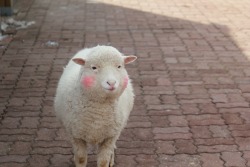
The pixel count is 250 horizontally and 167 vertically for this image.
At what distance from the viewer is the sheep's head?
361 centimetres

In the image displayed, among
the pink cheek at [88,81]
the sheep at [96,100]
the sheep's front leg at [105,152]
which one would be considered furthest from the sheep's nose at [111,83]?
the sheep's front leg at [105,152]

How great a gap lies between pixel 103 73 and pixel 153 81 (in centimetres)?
331

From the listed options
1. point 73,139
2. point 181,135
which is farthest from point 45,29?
point 73,139

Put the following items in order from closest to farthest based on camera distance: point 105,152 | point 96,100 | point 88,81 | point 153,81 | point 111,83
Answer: point 111,83, point 88,81, point 96,100, point 105,152, point 153,81

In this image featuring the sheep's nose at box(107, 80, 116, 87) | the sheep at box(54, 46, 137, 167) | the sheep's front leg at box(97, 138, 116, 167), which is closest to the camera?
the sheep's nose at box(107, 80, 116, 87)

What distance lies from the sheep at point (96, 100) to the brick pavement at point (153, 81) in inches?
25.3

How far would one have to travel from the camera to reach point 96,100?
150 inches

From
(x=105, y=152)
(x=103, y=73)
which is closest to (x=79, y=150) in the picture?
(x=105, y=152)

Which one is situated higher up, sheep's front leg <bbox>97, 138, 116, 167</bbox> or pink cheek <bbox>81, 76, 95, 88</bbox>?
pink cheek <bbox>81, 76, 95, 88</bbox>

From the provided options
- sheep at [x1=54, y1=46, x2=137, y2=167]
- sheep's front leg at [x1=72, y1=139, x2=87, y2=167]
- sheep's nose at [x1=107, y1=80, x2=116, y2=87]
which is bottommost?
Result: sheep's front leg at [x1=72, y1=139, x2=87, y2=167]

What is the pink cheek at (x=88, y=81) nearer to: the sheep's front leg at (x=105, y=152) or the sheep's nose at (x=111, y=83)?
the sheep's nose at (x=111, y=83)

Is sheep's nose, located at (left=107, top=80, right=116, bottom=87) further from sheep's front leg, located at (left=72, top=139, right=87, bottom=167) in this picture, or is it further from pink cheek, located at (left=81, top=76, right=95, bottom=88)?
sheep's front leg, located at (left=72, top=139, right=87, bottom=167)

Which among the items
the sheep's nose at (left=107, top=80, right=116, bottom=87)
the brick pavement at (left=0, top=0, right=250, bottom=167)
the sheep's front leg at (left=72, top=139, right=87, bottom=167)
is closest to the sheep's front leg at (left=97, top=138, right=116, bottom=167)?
the sheep's front leg at (left=72, top=139, right=87, bottom=167)

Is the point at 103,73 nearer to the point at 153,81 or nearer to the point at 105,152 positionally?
the point at 105,152
